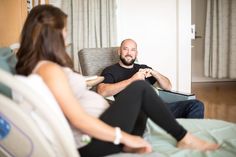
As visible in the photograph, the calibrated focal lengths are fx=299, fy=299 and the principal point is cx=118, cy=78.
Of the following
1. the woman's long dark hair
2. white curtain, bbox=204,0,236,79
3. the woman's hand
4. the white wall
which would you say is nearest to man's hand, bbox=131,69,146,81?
the woman's hand

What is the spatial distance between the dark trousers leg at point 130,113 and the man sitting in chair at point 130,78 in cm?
87

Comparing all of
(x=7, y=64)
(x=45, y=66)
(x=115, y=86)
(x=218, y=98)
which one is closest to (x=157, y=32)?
(x=218, y=98)

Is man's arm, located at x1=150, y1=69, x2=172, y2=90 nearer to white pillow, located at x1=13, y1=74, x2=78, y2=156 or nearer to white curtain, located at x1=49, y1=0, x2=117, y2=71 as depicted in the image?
white curtain, located at x1=49, y1=0, x2=117, y2=71

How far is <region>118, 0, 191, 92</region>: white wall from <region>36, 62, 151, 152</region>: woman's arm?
9.14 feet

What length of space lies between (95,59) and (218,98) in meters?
2.29

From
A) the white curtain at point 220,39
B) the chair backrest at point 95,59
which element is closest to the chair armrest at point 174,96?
the chair backrest at point 95,59

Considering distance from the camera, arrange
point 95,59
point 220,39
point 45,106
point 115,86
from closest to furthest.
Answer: point 45,106 < point 115,86 < point 95,59 < point 220,39

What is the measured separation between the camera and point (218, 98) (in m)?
4.19

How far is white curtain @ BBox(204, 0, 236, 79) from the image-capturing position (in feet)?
15.5

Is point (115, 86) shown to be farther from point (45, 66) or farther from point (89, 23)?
point (89, 23)

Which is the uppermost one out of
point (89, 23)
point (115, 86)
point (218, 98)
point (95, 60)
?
point (89, 23)

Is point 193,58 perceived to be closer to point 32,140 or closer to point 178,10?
point 178,10

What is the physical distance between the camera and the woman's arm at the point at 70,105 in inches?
42.8

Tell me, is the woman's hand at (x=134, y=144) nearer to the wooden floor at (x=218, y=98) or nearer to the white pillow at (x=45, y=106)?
the white pillow at (x=45, y=106)
